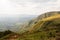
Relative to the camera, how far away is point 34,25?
16922 millimetres

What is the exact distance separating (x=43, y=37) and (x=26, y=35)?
1.41m

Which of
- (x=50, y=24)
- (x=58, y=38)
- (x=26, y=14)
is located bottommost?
(x=58, y=38)

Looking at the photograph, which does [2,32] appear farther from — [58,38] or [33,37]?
[58,38]

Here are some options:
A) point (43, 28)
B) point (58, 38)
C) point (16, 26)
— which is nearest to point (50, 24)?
point (43, 28)

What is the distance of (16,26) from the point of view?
55.6 feet

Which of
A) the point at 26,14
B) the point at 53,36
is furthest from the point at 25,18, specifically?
the point at 53,36

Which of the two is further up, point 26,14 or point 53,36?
point 26,14

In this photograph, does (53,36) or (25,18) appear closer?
(53,36)

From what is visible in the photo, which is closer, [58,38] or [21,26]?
[58,38]

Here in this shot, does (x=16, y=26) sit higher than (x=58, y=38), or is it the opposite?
(x=16, y=26)

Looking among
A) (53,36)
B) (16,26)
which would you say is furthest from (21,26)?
(53,36)

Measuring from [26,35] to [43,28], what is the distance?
1553 mm

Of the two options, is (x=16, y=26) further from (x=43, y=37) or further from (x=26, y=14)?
(x=43, y=37)

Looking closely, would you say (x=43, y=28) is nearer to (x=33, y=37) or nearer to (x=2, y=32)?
(x=33, y=37)
